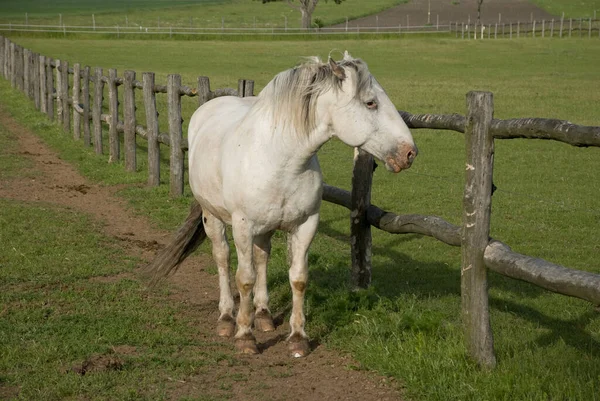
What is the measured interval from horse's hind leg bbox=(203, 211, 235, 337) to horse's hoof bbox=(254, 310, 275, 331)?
183mm

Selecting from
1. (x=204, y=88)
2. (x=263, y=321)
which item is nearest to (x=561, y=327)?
(x=263, y=321)

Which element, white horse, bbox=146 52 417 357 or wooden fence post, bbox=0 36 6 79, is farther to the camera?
wooden fence post, bbox=0 36 6 79

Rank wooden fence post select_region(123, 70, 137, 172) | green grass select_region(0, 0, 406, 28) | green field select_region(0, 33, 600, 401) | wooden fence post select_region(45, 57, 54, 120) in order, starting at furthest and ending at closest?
green grass select_region(0, 0, 406, 28) < wooden fence post select_region(45, 57, 54, 120) < wooden fence post select_region(123, 70, 137, 172) < green field select_region(0, 33, 600, 401)

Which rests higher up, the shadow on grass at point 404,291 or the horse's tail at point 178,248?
the horse's tail at point 178,248

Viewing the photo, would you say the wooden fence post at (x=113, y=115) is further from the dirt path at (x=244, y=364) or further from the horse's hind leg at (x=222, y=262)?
the horse's hind leg at (x=222, y=262)

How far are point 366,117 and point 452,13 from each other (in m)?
74.8

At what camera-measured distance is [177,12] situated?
76.5 meters

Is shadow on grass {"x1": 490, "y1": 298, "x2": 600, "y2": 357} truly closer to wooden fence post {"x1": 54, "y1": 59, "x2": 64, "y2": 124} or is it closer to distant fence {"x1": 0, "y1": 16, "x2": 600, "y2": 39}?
wooden fence post {"x1": 54, "y1": 59, "x2": 64, "y2": 124}

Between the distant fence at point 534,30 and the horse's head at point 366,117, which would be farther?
the distant fence at point 534,30

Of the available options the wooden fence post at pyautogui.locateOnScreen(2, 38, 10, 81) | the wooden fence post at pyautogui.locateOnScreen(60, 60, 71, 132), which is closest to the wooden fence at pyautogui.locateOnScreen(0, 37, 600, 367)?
the wooden fence post at pyautogui.locateOnScreen(60, 60, 71, 132)

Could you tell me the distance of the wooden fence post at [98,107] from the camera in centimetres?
1535

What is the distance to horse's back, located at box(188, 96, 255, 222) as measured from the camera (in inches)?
244

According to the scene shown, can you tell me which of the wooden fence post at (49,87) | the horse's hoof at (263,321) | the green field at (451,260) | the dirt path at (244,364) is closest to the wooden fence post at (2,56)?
the green field at (451,260)

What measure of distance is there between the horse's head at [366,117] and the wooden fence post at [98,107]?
35.0ft
